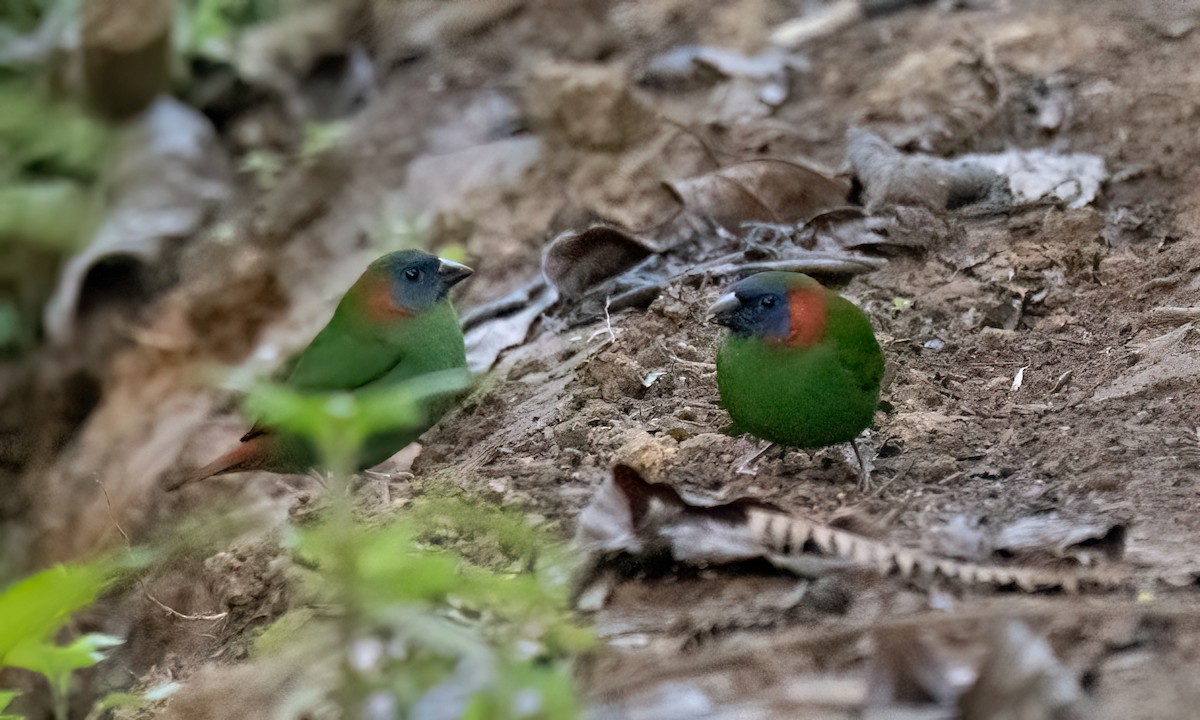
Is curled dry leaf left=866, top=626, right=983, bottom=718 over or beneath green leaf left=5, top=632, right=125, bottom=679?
over

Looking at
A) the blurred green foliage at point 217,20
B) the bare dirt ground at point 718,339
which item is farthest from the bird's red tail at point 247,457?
the blurred green foliage at point 217,20

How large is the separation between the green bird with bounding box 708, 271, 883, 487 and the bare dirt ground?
0.14 metres

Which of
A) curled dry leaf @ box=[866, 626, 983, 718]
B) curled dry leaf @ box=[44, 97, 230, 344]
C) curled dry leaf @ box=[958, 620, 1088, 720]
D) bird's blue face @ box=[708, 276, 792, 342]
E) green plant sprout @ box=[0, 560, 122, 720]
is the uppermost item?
green plant sprout @ box=[0, 560, 122, 720]

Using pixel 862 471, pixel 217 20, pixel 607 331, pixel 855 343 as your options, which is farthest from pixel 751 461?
pixel 217 20

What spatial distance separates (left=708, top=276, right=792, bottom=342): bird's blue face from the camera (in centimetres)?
275

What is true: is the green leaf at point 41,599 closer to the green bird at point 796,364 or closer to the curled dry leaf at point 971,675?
the curled dry leaf at point 971,675

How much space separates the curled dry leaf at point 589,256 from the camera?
397cm

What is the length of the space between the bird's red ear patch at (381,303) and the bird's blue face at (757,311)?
1048mm

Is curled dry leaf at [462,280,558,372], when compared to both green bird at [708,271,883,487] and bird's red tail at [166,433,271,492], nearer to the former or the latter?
bird's red tail at [166,433,271,492]

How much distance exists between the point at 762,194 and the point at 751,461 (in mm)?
1557

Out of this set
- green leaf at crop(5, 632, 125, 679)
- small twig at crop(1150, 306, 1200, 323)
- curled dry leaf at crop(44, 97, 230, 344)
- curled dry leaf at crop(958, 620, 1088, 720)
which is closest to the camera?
curled dry leaf at crop(958, 620, 1088, 720)

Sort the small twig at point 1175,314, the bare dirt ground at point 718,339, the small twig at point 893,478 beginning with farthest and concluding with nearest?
the small twig at point 1175,314 < the small twig at point 893,478 < the bare dirt ground at point 718,339

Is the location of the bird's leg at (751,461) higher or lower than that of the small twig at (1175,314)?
higher

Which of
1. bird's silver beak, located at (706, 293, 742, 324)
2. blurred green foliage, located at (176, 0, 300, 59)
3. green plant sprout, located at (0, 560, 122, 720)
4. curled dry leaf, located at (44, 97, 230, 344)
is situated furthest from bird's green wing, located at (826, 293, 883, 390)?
blurred green foliage, located at (176, 0, 300, 59)
